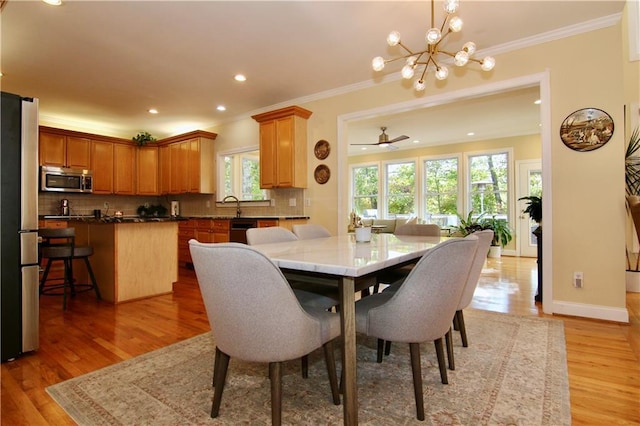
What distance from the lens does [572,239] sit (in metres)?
3.04

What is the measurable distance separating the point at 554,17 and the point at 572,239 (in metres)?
1.97

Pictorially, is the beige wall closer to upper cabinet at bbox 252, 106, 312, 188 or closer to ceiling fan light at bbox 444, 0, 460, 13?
ceiling fan light at bbox 444, 0, 460, 13

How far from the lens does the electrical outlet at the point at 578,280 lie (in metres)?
3.00

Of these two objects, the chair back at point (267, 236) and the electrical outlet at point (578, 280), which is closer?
the chair back at point (267, 236)

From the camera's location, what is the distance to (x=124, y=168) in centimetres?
635

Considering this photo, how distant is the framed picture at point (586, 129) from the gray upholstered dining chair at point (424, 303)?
235cm

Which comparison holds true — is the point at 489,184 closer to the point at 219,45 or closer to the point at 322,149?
the point at 322,149

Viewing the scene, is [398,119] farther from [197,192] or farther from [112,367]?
[112,367]

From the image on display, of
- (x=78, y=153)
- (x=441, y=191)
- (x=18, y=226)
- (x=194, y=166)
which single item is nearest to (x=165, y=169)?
(x=194, y=166)

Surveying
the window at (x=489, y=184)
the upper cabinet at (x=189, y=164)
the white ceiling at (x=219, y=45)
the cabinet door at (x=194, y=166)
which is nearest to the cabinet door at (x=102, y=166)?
the white ceiling at (x=219, y=45)

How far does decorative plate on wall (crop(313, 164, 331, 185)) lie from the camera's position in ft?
15.1

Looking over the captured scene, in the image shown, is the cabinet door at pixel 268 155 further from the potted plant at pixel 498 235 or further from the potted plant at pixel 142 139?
the potted plant at pixel 498 235

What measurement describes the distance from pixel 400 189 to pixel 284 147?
182 inches

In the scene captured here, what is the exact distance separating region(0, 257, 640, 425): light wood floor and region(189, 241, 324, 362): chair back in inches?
38.6
